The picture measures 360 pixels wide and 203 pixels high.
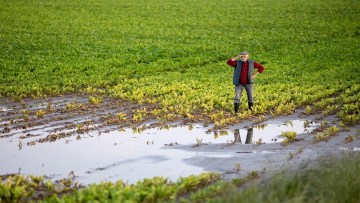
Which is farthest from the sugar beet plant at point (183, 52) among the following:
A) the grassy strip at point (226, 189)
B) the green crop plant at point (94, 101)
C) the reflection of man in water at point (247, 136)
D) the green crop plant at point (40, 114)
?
the grassy strip at point (226, 189)

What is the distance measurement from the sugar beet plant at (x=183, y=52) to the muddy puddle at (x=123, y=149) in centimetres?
132

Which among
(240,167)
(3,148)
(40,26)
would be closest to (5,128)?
(3,148)

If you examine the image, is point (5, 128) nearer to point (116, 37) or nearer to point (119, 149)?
point (119, 149)

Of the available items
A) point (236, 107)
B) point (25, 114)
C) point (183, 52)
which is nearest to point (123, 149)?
point (25, 114)

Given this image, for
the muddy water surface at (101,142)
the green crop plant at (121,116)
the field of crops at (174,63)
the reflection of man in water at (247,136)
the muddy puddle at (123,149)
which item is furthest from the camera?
the green crop plant at (121,116)

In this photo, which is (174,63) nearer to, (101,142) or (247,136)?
(247,136)

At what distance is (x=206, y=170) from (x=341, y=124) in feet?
17.9

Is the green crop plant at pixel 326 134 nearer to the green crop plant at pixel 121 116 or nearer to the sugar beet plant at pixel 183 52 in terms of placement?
the sugar beet plant at pixel 183 52

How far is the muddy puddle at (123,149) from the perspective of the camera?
1058cm

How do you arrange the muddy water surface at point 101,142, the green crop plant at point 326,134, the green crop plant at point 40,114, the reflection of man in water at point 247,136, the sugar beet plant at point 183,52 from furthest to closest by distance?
the sugar beet plant at point 183,52, the green crop plant at point 40,114, the reflection of man in water at point 247,136, the green crop plant at point 326,134, the muddy water surface at point 101,142

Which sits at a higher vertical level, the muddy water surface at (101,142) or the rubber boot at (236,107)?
the rubber boot at (236,107)

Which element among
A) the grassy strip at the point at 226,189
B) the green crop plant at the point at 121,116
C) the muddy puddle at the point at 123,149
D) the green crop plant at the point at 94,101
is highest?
the green crop plant at the point at 94,101

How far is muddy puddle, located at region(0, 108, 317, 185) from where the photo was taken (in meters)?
10.6

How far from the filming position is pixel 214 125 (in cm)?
1505
